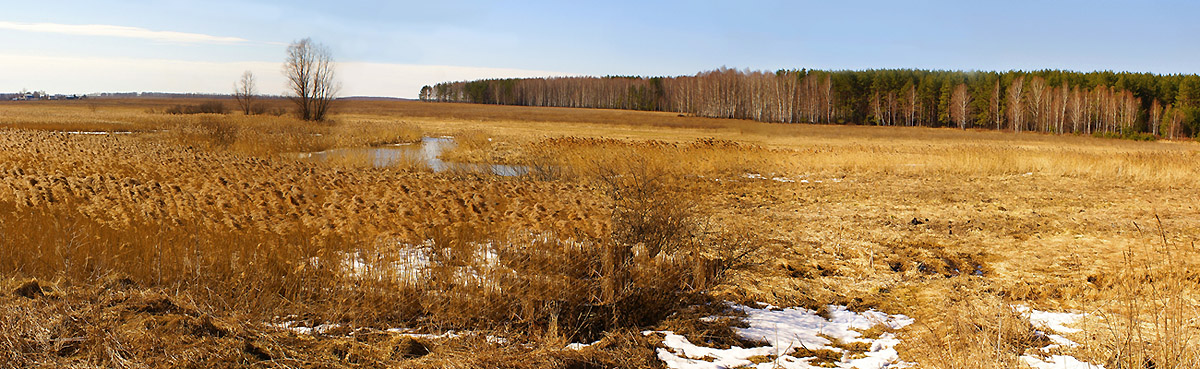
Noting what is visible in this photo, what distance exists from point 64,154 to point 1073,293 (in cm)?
1973

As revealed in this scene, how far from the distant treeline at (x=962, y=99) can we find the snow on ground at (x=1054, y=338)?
61.8 metres

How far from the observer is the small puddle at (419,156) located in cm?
2043

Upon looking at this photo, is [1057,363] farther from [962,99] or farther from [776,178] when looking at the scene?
[962,99]

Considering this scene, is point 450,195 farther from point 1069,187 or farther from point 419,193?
point 1069,187

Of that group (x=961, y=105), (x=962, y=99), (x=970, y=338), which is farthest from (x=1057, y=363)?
(x=961, y=105)

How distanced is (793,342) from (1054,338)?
199 cm

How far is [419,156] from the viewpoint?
2666 centimetres

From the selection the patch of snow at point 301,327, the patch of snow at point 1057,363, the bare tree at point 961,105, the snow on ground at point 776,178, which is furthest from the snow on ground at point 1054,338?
the bare tree at point 961,105

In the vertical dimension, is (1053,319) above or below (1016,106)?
below

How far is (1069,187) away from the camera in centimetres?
1642

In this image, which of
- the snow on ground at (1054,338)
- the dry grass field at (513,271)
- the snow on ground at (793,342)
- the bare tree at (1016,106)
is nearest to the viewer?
the dry grass field at (513,271)

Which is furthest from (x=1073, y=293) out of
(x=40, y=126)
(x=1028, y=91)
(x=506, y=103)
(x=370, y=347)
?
(x=506, y=103)

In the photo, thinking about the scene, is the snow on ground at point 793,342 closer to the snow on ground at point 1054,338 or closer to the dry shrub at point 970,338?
the dry shrub at point 970,338

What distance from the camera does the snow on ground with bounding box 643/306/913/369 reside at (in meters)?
5.06
